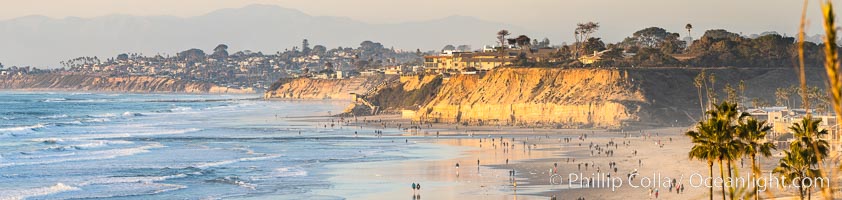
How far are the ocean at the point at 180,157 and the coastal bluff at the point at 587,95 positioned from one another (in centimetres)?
1357

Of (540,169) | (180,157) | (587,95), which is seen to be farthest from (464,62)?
(540,169)

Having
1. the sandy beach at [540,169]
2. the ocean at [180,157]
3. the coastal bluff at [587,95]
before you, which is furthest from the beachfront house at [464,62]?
the sandy beach at [540,169]

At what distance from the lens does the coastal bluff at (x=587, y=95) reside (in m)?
105

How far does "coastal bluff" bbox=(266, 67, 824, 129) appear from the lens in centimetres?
10544

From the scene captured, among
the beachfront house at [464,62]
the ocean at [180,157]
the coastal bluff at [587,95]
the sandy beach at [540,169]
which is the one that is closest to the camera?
the sandy beach at [540,169]

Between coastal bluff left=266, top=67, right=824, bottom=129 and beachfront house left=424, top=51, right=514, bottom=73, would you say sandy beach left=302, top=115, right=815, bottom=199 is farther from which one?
beachfront house left=424, top=51, right=514, bottom=73

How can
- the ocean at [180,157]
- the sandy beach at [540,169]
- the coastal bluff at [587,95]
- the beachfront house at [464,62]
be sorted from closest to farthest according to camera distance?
1. the sandy beach at [540,169]
2. the ocean at [180,157]
3. the coastal bluff at [587,95]
4. the beachfront house at [464,62]

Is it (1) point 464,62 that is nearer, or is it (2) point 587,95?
(2) point 587,95

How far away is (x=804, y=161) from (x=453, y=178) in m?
29.1

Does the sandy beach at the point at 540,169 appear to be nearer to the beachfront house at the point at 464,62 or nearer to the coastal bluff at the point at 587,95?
the coastal bluff at the point at 587,95

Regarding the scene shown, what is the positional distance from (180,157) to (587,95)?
4951cm

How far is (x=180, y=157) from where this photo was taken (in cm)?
7125

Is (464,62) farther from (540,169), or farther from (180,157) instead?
(540,169)

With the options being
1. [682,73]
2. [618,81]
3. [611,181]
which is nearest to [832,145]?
[611,181]
